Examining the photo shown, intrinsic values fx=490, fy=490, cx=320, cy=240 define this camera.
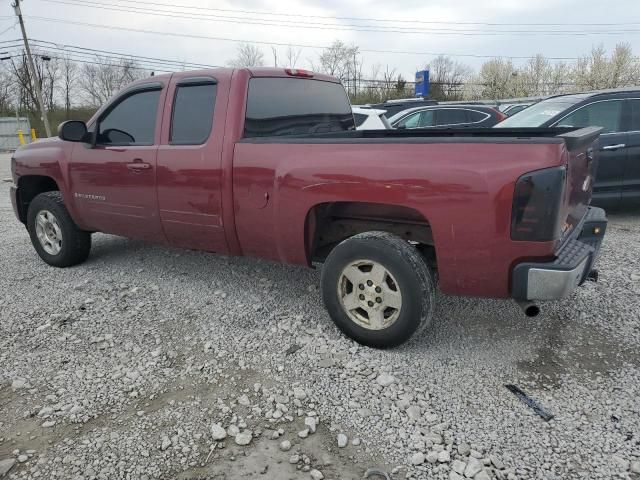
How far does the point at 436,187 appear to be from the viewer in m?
2.71

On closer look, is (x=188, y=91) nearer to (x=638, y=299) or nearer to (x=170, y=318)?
(x=170, y=318)

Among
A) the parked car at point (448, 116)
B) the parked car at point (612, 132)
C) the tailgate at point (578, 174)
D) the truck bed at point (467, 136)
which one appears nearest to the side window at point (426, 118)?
the parked car at point (448, 116)

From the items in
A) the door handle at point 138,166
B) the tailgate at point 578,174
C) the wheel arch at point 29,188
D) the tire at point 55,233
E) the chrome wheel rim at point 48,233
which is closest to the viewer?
the tailgate at point 578,174

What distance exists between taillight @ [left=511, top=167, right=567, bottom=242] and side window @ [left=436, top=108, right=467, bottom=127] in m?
9.31

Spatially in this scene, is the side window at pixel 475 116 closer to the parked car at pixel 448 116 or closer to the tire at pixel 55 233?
the parked car at pixel 448 116

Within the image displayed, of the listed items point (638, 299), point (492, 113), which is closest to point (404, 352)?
point (638, 299)

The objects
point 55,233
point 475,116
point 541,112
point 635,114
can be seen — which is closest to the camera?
point 55,233

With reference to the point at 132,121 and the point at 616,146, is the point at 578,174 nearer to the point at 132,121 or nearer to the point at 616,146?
the point at 132,121

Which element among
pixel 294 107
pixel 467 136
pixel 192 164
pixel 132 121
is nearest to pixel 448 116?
pixel 467 136

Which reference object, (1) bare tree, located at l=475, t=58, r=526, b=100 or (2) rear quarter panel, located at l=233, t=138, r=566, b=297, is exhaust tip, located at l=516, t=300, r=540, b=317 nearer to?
(2) rear quarter panel, located at l=233, t=138, r=566, b=297

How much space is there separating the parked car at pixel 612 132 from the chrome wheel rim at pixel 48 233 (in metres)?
5.84

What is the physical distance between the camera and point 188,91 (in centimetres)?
394

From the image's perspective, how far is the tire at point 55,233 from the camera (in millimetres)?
4859

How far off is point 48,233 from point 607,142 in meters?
6.81
